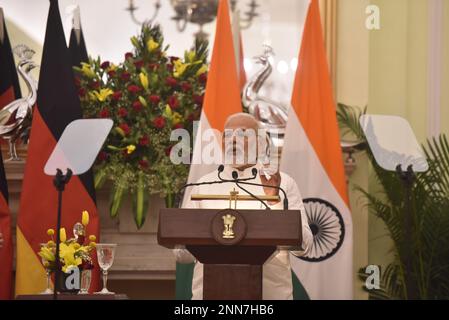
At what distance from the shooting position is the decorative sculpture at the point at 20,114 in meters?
6.86

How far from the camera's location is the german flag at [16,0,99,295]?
6.38 meters

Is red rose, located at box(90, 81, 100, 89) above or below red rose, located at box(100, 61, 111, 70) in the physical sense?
below

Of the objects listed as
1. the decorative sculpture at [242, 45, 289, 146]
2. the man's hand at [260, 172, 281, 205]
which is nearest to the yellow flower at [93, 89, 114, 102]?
the decorative sculpture at [242, 45, 289, 146]

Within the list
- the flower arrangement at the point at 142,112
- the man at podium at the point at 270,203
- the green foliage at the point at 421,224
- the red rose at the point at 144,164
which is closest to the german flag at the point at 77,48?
the flower arrangement at the point at 142,112

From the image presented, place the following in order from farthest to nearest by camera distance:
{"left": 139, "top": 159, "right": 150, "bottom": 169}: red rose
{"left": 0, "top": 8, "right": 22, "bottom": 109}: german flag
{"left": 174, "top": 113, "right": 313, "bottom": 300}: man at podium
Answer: {"left": 0, "top": 8, "right": 22, "bottom": 109}: german flag, {"left": 139, "top": 159, "right": 150, "bottom": 169}: red rose, {"left": 174, "top": 113, "right": 313, "bottom": 300}: man at podium

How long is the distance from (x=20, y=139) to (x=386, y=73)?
2735 mm

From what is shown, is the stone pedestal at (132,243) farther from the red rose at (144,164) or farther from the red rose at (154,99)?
the red rose at (154,99)

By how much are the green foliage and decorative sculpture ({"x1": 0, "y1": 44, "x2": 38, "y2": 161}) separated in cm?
220

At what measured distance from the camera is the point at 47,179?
21.2 ft

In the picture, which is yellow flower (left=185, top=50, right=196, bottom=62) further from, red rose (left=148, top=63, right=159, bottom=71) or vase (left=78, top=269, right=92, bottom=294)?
vase (left=78, top=269, right=92, bottom=294)

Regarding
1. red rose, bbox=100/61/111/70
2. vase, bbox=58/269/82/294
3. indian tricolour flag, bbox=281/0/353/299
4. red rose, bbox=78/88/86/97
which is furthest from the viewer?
red rose, bbox=100/61/111/70

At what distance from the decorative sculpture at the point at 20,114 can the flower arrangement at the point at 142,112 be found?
A: 356 mm
